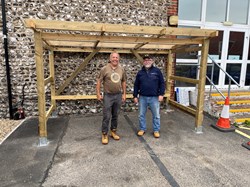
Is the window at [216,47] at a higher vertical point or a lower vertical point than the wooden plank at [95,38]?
higher

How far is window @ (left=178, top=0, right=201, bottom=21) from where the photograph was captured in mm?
6645

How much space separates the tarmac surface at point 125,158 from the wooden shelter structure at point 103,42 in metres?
0.48

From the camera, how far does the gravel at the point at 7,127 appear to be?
14.4 ft

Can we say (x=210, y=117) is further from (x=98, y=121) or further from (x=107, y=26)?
(x=107, y=26)

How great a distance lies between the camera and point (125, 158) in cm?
344

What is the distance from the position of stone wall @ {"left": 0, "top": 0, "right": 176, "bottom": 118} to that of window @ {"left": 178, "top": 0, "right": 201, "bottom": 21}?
0.66 m

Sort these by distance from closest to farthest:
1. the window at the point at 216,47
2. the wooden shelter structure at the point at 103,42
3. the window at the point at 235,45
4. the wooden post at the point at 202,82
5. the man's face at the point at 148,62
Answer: the wooden shelter structure at the point at 103,42 < the man's face at the point at 148,62 < the wooden post at the point at 202,82 < the window at the point at 216,47 < the window at the point at 235,45

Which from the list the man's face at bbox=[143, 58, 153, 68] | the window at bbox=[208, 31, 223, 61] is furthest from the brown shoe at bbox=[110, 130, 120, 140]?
the window at bbox=[208, 31, 223, 61]

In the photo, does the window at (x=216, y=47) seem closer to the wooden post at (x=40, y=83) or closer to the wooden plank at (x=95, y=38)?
the wooden plank at (x=95, y=38)

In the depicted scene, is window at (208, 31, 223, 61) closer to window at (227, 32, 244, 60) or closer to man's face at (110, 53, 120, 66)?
window at (227, 32, 244, 60)

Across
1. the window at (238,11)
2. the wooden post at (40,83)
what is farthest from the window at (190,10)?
the wooden post at (40,83)

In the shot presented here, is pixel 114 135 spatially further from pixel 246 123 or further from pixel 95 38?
pixel 246 123

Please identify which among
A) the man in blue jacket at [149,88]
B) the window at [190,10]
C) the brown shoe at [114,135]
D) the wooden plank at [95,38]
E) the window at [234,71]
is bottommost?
the brown shoe at [114,135]

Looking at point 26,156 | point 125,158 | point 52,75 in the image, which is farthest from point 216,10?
point 26,156
